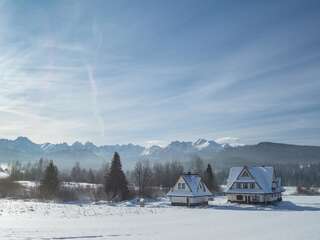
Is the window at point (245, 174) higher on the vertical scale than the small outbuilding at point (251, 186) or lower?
higher

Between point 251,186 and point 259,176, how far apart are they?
2.69 meters

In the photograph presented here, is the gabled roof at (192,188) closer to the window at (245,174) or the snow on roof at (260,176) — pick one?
the snow on roof at (260,176)

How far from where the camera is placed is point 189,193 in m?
64.4

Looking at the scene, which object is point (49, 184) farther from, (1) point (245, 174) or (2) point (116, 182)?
(1) point (245, 174)

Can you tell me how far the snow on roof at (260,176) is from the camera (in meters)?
68.1

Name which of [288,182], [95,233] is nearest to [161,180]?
[288,182]

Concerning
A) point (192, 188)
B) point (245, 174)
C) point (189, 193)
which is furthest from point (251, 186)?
point (189, 193)

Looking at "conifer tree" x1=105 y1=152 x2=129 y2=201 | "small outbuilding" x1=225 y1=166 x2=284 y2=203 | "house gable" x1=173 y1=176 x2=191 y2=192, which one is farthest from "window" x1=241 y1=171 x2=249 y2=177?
"conifer tree" x1=105 y1=152 x2=129 y2=201

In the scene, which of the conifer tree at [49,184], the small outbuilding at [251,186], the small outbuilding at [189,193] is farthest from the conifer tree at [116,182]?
the small outbuilding at [251,186]

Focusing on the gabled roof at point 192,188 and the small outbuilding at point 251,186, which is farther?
the small outbuilding at point 251,186

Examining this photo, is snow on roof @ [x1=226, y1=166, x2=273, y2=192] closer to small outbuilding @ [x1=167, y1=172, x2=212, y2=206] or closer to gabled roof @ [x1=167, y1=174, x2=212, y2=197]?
gabled roof @ [x1=167, y1=174, x2=212, y2=197]

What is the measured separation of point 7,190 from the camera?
86.1 metres

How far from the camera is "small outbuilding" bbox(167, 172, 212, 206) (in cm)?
6456

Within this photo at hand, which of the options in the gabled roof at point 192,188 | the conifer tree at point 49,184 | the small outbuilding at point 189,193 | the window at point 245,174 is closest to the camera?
the small outbuilding at point 189,193
